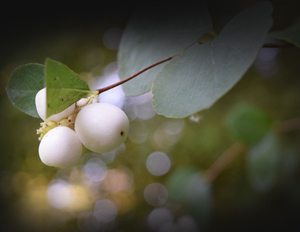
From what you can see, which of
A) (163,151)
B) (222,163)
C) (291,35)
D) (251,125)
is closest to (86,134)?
(291,35)

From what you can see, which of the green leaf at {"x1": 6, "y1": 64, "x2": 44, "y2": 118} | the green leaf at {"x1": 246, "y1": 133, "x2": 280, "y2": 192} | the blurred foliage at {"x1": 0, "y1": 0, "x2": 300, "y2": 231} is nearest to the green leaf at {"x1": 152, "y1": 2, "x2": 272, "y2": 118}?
the green leaf at {"x1": 6, "y1": 64, "x2": 44, "y2": 118}

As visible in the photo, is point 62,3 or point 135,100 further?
point 135,100

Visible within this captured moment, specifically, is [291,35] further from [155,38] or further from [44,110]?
[44,110]

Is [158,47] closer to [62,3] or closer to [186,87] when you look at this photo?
[186,87]

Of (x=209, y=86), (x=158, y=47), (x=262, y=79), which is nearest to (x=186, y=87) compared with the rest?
(x=209, y=86)

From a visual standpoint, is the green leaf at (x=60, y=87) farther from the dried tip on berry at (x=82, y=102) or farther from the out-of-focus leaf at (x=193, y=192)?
the out-of-focus leaf at (x=193, y=192)

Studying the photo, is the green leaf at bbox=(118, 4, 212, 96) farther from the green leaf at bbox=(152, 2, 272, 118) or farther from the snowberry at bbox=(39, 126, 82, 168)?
the snowberry at bbox=(39, 126, 82, 168)

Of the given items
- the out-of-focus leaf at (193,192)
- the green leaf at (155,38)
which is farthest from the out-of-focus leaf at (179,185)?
the green leaf at (155,38)
